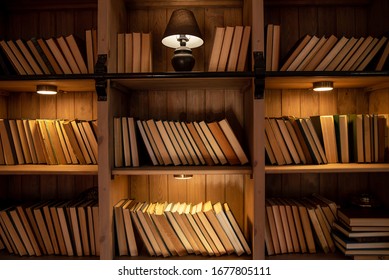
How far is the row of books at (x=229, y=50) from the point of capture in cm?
144

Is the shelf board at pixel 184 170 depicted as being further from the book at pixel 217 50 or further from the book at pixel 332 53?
the book at pixel 332 53

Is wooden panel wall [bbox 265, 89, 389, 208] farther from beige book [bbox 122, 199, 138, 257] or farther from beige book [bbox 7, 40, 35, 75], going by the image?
beige book [bbox 7, 40, 35, 75]

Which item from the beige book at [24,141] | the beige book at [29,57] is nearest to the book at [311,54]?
the beige book at [29,57]

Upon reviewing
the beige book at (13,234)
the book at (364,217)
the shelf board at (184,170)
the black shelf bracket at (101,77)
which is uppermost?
the black shelf bracket at (101,77)

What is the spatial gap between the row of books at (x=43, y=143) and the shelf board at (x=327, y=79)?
977mm

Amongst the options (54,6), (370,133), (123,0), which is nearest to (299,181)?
(370,133)

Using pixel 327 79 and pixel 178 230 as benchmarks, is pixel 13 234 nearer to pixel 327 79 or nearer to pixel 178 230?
pixel 178 230

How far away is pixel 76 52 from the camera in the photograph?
1518 mm

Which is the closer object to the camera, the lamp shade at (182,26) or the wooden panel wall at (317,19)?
the lamp shade at (182,26)

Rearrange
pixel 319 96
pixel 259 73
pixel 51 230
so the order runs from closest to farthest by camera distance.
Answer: pixel 259 73 < pixel 51 230 < pixel 319 96

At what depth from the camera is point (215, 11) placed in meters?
1.74

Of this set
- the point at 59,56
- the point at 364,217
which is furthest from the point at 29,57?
the point at 364,217

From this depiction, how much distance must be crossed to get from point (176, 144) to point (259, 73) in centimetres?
52

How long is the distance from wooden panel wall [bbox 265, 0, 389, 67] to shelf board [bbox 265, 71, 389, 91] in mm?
306
